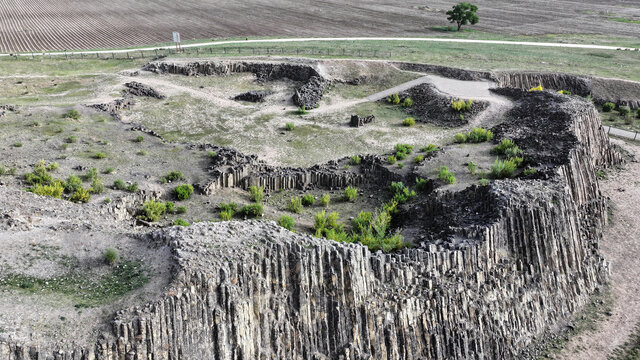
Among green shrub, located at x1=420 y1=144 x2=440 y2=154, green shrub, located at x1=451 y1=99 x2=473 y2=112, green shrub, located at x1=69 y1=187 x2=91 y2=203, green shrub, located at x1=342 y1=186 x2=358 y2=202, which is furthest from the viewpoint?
green shrub, located at x1=451 y1=99 x2=473 y2=112

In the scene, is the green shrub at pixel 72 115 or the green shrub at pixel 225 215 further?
the green shrub at pixel 72 115

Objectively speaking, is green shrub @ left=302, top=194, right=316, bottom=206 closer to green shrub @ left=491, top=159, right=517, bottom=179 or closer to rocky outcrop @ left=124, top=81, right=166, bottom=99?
green shrub @ left=491, top=159, right=517, bottom=179

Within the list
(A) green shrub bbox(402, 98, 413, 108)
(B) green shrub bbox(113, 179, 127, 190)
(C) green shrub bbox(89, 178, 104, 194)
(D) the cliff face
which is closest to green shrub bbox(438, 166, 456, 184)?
(D) the cliff face

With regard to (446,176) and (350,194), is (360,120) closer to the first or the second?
(350,194)

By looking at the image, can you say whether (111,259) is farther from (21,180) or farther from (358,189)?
(358,189)

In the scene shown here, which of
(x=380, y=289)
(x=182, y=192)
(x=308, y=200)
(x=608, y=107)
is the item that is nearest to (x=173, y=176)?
(x=182, y=192)

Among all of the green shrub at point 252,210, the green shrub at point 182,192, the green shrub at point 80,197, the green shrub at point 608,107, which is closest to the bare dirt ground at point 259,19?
the green shrub at point 608,107

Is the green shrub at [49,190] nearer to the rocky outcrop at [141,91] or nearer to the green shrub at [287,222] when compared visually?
the green shrub at [287,222]
